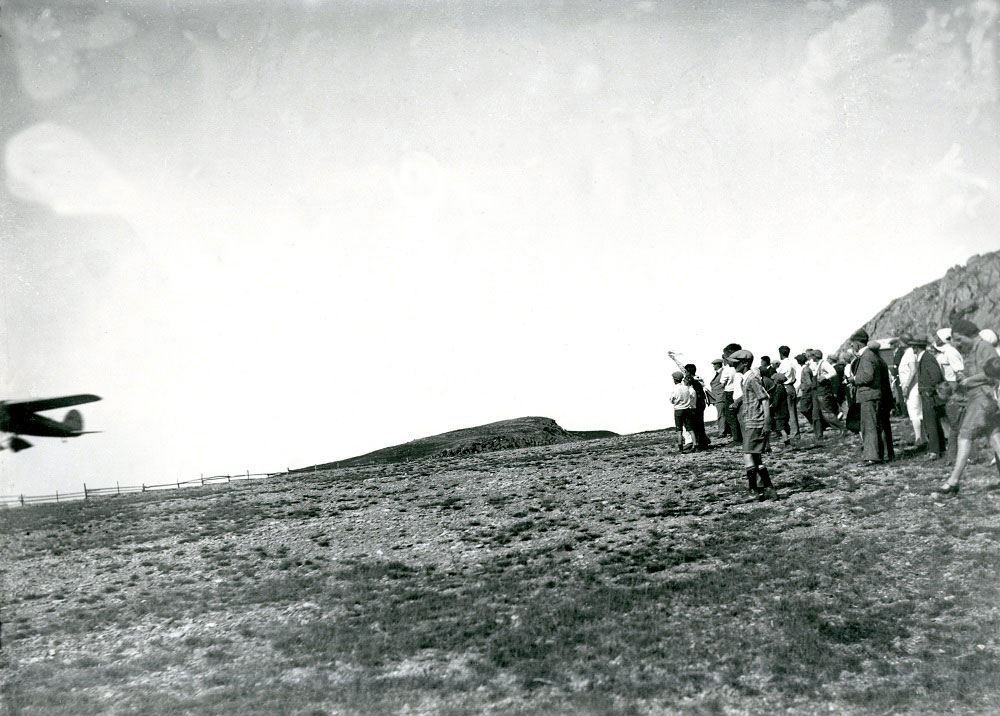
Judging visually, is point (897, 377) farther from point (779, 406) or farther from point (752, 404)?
point (752, 404)

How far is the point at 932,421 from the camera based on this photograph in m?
11.9

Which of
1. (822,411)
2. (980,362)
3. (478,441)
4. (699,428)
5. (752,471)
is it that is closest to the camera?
(980,362)

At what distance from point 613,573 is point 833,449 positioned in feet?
24.5

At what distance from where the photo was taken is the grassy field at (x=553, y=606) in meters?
7.24

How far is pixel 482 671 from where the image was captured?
25.8ft

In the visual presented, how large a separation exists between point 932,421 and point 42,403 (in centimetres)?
1307

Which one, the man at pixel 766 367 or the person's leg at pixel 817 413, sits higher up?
the man at pixel 766 367

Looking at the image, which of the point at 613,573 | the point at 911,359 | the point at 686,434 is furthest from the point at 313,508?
the point at 911,359

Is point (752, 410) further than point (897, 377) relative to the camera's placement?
No

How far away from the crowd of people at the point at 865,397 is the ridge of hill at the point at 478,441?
13005 millimetres

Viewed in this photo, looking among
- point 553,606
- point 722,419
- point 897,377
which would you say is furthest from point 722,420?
point 553,606

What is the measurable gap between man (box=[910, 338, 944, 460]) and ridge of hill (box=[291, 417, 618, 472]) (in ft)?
Answer: 60.4

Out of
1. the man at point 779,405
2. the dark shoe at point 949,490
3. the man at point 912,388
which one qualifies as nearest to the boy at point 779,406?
the man at point 779,405

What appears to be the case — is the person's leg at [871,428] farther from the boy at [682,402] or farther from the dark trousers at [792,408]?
the boy at [682,402]
